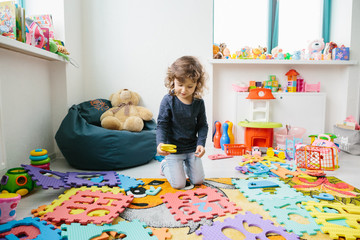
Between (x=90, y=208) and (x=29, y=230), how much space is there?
24cm

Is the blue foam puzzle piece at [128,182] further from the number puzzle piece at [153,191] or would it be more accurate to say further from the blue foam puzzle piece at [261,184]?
the blue foam puzzle piece at [261,184]

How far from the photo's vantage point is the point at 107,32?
2572 millimetres

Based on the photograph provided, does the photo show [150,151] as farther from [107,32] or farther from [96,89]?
[107,32]

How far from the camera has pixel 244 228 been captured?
3.24 ft

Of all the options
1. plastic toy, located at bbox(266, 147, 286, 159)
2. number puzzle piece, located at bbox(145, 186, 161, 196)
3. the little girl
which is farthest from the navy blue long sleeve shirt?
plastic toy, located at bbox(266, 147, 286, 159)

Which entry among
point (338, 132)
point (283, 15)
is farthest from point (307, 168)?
point (283, 15)

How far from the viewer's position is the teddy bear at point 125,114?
206 centimetres

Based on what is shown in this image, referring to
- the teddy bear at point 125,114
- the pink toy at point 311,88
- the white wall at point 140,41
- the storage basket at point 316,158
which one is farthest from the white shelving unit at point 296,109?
the teddy bear at point 125,114

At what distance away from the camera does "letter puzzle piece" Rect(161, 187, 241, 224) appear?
1.09 m

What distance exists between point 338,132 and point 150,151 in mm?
1861

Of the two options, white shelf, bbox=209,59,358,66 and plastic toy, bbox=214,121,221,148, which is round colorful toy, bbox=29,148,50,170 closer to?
plastic toy, bbox=214,121,221,148

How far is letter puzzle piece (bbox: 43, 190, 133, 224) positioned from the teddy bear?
2.68ft

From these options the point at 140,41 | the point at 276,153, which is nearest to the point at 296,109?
the point at 276,153

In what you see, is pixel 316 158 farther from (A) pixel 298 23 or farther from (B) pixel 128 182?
(A) pixel 298 23
